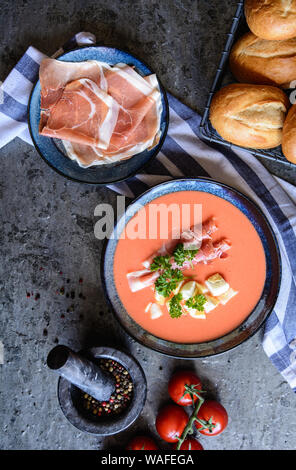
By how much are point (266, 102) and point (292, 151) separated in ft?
0.56

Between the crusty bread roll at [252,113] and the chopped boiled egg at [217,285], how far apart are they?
499 millimetres

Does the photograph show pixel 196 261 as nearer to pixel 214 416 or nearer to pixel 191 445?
pixel 214 416

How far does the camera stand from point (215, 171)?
152 cm

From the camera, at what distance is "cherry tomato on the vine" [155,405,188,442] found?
4.92ft

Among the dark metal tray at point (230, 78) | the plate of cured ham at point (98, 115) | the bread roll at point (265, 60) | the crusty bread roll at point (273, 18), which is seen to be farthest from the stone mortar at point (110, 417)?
the crusty bread roll at point (273, 18)

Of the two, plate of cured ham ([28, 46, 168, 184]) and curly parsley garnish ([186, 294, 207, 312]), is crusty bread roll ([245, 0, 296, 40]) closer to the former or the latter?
plate of cured ham ([28, 46, 168, 184])

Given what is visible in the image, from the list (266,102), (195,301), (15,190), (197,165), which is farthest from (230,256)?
(15,190)

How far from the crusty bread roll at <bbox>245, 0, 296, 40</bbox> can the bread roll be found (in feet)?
0.16

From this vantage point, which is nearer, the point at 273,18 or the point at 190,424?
the point at 273,18

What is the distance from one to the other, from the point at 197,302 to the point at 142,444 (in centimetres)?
62

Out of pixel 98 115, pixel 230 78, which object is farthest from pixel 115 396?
pixel 230 78

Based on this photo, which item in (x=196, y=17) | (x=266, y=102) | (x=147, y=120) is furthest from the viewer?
(x=196, y=17)

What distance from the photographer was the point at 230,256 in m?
1.48

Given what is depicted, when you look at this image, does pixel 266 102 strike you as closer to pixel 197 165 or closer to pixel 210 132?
pixel 210 132
